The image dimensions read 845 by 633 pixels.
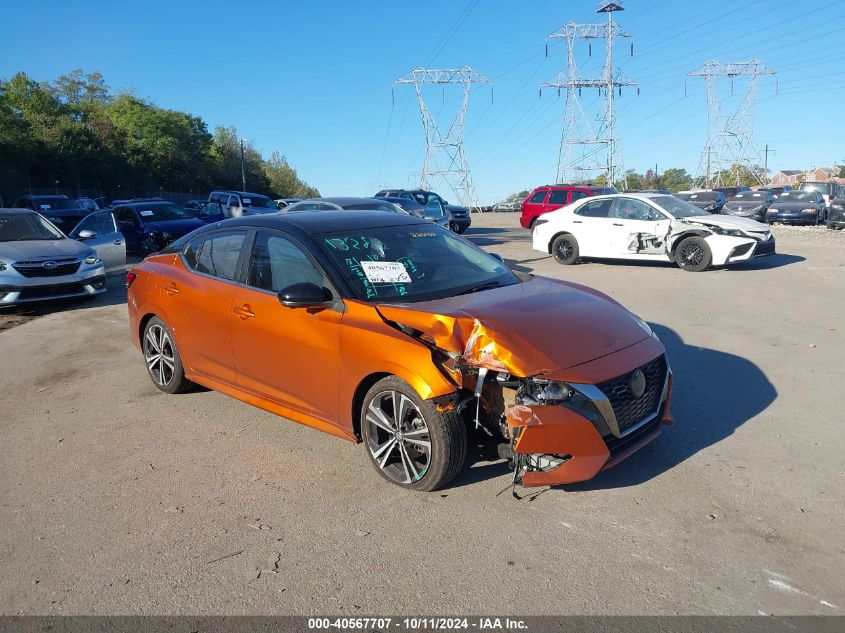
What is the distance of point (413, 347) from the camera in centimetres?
378

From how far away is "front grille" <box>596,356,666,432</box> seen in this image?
3734 millimetres

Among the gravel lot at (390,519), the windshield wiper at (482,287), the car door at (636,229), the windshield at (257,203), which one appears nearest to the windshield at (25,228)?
the gravel lot at (390,519)

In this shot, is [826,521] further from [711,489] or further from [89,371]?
[89,371]

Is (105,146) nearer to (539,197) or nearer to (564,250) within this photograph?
(539,197)

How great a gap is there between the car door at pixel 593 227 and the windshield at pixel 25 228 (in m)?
10.5

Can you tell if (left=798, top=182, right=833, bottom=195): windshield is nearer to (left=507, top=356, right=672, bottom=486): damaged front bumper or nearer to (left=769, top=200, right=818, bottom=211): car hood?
(left=769, top=200, right=818, bottom=211): car hood

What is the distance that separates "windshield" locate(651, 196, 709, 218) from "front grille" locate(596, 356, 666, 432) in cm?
1015

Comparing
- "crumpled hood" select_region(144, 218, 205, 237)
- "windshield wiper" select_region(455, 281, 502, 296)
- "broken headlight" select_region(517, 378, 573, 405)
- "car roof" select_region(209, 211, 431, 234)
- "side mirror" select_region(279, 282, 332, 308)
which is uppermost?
"car roof" select_region(209, 211, 431, 234)

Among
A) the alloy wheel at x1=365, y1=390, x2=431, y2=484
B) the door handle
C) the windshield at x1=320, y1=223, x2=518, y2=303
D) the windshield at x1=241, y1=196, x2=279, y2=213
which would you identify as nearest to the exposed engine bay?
the alloy wheel at x1=365, y1=390, x2=431, y2=484

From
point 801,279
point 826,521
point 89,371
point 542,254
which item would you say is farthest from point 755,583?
point 542,254

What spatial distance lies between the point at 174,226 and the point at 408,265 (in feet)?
49.2

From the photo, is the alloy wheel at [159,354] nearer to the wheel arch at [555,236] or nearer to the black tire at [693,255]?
the black tire at [693,255]

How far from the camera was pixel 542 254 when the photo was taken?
17.8m

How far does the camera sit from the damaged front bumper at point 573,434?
3.53 metres
